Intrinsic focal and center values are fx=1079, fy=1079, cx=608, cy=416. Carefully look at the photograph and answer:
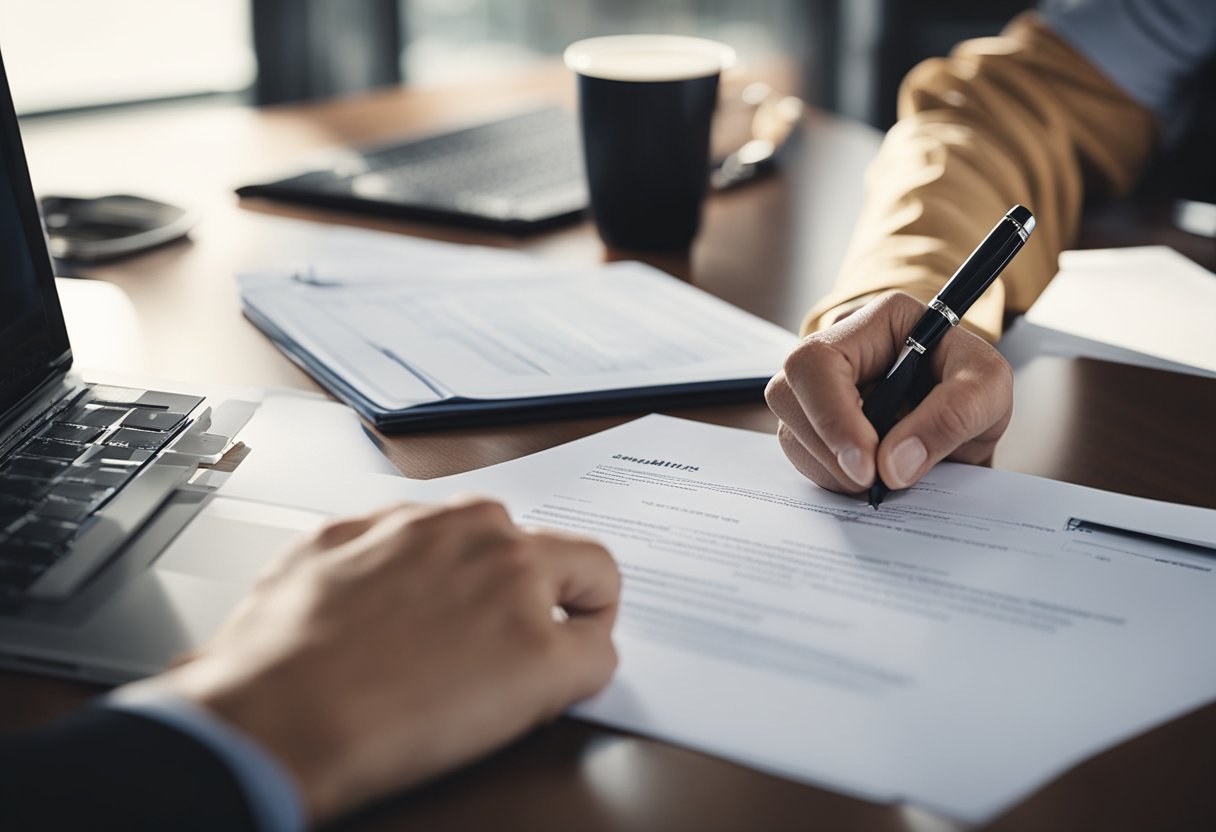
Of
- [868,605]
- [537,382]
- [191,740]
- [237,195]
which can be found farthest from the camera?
[237,195]

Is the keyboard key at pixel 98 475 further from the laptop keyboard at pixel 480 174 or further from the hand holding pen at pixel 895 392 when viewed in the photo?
the laptop keyboard at pixel 480 174

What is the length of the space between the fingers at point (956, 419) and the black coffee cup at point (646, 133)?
390 mm

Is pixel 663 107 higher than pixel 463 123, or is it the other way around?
pixel 663 107

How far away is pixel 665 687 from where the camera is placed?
40 centimetres

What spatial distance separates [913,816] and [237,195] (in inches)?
36.8

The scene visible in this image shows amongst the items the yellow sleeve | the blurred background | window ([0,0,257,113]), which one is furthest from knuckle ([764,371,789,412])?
window ([0,0,257,113])

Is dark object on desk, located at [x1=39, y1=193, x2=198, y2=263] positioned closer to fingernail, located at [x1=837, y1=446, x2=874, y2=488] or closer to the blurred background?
fingernail, located at [x1=837, y1=446, x2=874, y2=488]

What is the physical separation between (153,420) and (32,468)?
68 millimetres

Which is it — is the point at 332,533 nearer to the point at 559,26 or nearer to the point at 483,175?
the point at 483,175

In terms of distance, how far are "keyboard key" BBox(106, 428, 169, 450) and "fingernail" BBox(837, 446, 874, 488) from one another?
34 cm

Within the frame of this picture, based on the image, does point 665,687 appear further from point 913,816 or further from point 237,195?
point 237,195

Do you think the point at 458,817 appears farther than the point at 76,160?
No

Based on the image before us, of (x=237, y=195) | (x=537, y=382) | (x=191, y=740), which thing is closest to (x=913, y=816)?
(x=191, y=740)

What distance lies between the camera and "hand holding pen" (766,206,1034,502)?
543mm
